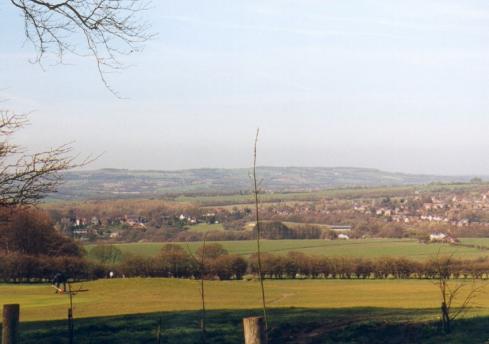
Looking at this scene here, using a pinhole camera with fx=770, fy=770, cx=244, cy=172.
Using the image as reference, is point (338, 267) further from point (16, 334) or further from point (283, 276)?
point (16, 334)

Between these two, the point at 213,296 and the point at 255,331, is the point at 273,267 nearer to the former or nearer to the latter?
the point at 213,296

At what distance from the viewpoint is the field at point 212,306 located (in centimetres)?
2391

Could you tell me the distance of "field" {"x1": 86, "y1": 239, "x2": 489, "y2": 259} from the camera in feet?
227

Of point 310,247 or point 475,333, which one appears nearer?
point 475,333

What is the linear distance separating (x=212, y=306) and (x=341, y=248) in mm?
41811

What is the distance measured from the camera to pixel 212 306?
3766cm

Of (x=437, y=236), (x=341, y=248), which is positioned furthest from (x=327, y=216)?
(x=341, y=248)

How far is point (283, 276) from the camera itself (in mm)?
60500

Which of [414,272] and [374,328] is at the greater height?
[374,328]

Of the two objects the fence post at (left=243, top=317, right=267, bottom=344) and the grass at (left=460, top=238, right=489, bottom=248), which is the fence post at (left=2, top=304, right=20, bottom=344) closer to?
the fence post at (left=243, top=317, right=267, bottom=344)

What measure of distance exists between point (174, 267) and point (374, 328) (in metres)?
38.7

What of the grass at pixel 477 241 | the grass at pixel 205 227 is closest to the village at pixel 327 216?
the grass at pixel 205 227

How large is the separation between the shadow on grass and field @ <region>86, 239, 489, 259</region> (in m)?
40.2

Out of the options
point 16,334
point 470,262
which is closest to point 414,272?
point 470,262
